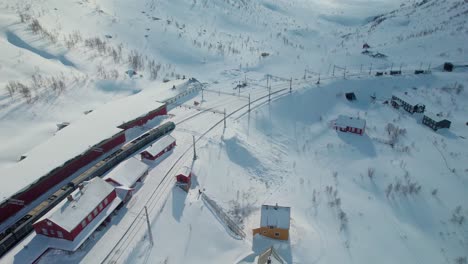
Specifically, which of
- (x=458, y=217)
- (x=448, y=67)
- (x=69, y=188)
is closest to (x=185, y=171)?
(x=69, y=188)

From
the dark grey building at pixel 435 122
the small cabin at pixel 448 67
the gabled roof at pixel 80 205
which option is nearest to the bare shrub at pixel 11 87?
the gabled roof at pixel 80 205

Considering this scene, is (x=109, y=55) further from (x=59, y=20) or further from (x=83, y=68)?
(x=59, y=20)

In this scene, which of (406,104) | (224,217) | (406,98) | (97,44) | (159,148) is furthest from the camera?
(97,44)

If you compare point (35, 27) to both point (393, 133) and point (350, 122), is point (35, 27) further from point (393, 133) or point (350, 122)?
point (393, 133)

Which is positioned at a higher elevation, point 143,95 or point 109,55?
point 109,55

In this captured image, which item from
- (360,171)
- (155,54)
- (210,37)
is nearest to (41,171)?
(360,171)

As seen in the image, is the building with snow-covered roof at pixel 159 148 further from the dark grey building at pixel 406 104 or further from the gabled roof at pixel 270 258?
the dark grey building at pixel 406 104
